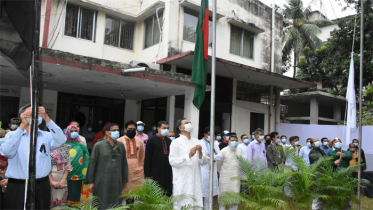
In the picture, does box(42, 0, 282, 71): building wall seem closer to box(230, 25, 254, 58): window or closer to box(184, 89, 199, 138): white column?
box(230, 25, 254, 58): window

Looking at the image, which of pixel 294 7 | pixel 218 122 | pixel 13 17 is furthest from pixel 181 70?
pixel 294 7

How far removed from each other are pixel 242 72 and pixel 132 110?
4704 mm

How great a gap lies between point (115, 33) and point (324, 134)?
32.3ft

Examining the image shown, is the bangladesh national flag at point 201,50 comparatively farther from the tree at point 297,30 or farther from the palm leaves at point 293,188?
the tree at point 297,30

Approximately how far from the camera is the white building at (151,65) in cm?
820

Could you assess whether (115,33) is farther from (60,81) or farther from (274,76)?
(274,76)

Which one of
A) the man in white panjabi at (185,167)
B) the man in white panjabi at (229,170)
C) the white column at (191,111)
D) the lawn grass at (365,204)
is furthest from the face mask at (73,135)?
the white column at (191,111)

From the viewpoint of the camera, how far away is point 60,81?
7.80 m

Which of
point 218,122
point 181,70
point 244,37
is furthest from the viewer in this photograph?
point 244,37

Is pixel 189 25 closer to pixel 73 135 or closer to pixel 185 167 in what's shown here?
pixel 73 135

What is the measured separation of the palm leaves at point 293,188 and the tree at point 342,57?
404 inches

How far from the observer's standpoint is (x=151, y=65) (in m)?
10.3

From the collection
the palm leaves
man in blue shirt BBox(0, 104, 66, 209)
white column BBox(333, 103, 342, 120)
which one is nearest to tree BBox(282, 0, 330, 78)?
white column BBox(333, 103, 342, 120)

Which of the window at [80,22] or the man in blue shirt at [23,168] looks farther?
the window at [80,22]
